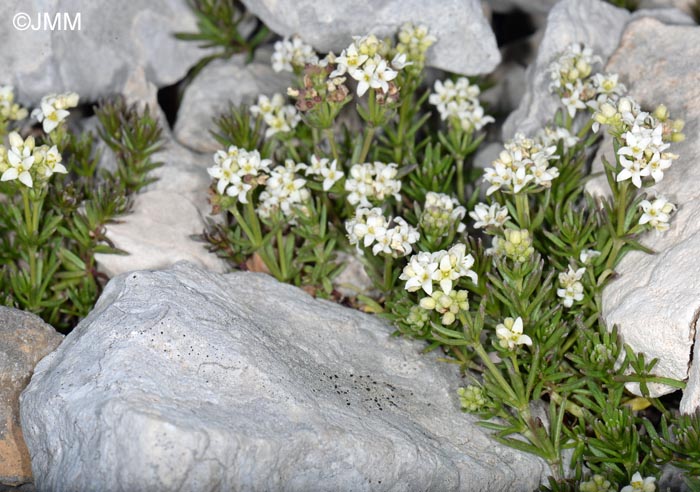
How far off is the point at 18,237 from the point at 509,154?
11.7 ft

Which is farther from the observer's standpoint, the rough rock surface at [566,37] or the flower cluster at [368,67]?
the rough rock surface at [566,37]

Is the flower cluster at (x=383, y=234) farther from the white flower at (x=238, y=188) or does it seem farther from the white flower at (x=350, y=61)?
the white flower at (x=350, y=61)

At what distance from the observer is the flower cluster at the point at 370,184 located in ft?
20.0

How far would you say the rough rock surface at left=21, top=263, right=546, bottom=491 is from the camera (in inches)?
180

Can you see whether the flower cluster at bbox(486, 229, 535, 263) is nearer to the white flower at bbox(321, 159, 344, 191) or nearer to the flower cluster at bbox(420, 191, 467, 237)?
the flower cluster at bbox(420, 191, 467, 237)

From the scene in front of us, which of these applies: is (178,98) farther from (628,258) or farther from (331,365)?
(628,258)

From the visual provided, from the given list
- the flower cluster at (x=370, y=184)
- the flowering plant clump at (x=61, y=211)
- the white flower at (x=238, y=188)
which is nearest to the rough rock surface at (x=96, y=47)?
the flowering plant clump at (x=61, y=211)

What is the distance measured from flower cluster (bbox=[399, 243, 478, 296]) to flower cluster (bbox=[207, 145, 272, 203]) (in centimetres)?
145

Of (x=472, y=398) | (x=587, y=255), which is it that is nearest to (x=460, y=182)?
(x=587, y=255)

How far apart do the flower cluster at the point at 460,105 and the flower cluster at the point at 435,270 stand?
1.89 metres

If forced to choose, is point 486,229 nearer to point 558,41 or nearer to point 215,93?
point 558,41

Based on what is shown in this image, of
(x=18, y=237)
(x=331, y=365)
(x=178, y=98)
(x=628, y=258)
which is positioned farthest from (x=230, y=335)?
(x=178, y=98)

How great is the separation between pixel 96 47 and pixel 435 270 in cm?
379

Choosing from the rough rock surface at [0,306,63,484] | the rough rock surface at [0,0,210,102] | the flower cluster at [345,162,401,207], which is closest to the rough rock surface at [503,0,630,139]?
the flower cluster at [345,162,401,207]
